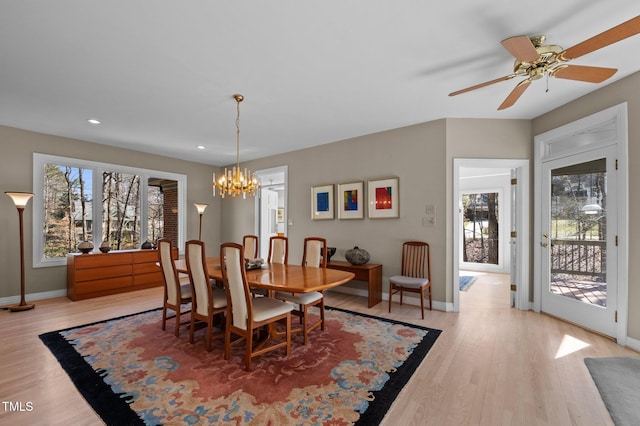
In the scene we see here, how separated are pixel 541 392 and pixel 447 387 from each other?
0.64m

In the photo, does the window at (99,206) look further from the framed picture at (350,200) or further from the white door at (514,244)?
the white door at (514,244)

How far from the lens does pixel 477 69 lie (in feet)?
8.64

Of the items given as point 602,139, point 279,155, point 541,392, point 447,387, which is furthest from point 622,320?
point 279,155

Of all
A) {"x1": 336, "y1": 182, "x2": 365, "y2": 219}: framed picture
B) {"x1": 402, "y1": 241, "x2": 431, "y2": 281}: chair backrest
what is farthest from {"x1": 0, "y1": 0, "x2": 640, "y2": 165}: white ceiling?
{"x1": 402, "y1": 241, "x2": 431, "y2": 281}: chair backrest

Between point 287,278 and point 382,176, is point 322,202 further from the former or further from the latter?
point 287,278

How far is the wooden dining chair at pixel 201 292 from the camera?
266 centimetres

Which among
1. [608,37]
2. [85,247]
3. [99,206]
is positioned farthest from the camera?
[99,206]

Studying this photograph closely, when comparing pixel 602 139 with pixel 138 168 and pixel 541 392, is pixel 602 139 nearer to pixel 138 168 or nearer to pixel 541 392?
pixel 541 392

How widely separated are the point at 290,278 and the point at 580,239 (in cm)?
335

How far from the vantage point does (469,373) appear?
2.27 metres

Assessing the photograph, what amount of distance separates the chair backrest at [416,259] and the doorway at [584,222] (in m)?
1.38

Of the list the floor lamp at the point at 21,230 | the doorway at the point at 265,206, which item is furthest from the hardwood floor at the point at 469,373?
the doorway at the point at 265,206

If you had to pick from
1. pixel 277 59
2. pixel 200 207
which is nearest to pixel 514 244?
pixel 277 59

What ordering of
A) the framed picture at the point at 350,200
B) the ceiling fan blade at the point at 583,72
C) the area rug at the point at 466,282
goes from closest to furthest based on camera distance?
the ceiling fan blade at the point at 583,72, the framed picture at the point at 350,200, the area rug at the point at 466,282
